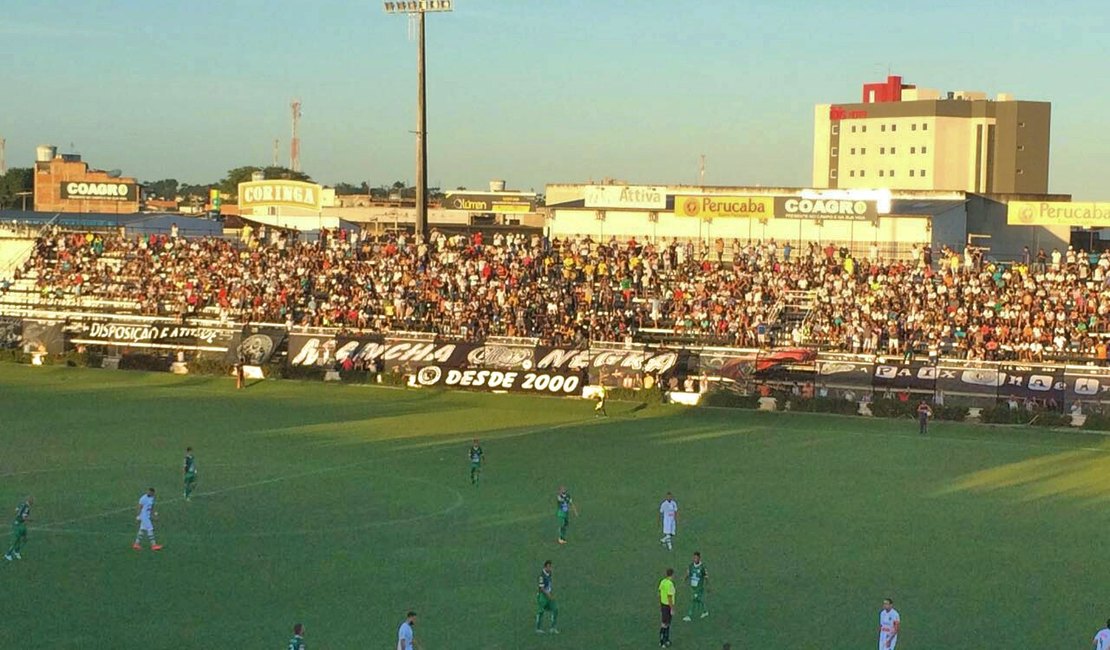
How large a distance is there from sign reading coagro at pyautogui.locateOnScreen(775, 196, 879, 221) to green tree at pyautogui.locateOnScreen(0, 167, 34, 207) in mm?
98957

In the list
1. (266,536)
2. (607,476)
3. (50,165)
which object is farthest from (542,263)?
(50,165)

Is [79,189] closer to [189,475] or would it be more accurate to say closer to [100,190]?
[100,190]

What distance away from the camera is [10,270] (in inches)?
2881

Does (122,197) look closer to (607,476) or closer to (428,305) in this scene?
(428,305)

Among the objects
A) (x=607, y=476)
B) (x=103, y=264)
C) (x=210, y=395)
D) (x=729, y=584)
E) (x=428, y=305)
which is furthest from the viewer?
(x=103, y=264)

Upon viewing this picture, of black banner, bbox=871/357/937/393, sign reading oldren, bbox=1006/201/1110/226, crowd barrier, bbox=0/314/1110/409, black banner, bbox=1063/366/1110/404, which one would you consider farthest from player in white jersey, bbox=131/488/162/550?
sign reading oldren, bbox=1006/201/1110/226

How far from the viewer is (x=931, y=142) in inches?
6058

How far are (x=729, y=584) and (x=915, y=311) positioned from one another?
3240cm

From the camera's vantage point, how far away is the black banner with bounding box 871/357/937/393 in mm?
49969

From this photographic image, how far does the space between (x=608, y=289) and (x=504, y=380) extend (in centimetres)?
847

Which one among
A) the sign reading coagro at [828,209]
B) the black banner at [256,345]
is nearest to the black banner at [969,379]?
the sign reading coagro at [828,209]

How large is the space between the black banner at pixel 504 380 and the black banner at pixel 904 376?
11.3 meters

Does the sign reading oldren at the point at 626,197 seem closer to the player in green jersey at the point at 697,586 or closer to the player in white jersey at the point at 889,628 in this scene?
the player in green jersey at the point at 697,586

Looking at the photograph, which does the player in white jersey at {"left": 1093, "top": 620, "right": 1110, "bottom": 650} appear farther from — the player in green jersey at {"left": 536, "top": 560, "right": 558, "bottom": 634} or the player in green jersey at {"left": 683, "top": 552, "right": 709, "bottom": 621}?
the player in green jersey at {"left": 536, "top": 560, "right": 558, "bottom": 634}
